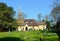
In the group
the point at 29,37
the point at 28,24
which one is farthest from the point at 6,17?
the point at 28,24

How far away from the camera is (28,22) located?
362ft

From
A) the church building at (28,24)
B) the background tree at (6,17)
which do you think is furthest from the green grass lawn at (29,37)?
the church building at (28,24)

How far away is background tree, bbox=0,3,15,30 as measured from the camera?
63.0m

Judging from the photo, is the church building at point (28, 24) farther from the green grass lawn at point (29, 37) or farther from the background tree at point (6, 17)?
the green grass lawn at point (29, 37)

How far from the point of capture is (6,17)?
65125 mm

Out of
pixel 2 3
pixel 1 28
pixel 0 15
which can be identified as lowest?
pixel 1 28

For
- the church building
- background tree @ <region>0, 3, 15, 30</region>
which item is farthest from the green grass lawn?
the church building

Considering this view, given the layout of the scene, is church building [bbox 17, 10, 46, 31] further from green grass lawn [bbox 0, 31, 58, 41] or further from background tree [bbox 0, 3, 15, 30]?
green grass lawn [bbox 0, 31, 58, 41]

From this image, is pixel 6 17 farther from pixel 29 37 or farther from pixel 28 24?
pixel 28 24

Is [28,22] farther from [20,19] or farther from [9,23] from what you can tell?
[9,23]

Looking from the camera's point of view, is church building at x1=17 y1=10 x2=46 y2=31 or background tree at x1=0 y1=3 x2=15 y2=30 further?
church building at x1=17 y1=10 x2=46 y2=31

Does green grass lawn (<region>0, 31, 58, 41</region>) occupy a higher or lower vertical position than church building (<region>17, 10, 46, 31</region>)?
lower

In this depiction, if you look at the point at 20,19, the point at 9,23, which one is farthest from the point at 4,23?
the point at 20,19

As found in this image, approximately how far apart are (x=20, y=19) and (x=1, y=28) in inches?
1429
